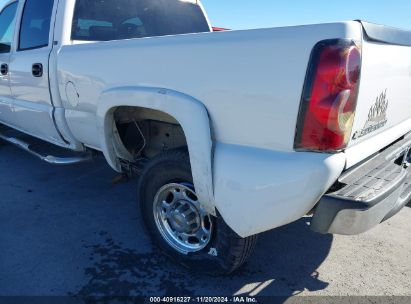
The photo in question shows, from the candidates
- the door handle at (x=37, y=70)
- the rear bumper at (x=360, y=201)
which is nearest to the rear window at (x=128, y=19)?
the door handle at (x=37, y=70)

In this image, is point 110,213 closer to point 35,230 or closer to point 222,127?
point 35,230

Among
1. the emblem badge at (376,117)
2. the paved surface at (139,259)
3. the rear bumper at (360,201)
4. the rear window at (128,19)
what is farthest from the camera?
the rear window at (128,19)

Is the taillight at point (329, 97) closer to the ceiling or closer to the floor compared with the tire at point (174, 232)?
closer to the ceiling

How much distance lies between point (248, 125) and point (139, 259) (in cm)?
147

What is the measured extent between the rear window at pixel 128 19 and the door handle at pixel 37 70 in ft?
1.38

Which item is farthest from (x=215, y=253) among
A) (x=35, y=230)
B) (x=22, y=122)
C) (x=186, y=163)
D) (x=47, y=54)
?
(x=22, y=122)

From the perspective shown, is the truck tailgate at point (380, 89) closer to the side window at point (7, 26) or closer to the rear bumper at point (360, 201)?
the rear bumper at point (360, 201)

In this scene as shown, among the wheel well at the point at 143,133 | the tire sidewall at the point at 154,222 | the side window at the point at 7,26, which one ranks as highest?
the side window at the point at 7,26

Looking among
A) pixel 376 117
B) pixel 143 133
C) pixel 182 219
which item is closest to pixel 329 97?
pixel 376 117

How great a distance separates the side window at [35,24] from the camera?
11.8 feet

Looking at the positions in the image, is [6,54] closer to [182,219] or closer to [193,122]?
[182,219]

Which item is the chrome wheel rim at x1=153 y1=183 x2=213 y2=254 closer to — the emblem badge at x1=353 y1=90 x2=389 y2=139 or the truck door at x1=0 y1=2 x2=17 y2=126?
the emblem badge at x1=353 y1=90 x2=389 y2=139

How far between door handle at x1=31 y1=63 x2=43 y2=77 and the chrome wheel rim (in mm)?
1758

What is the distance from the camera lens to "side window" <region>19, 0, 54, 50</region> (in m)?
3.60
